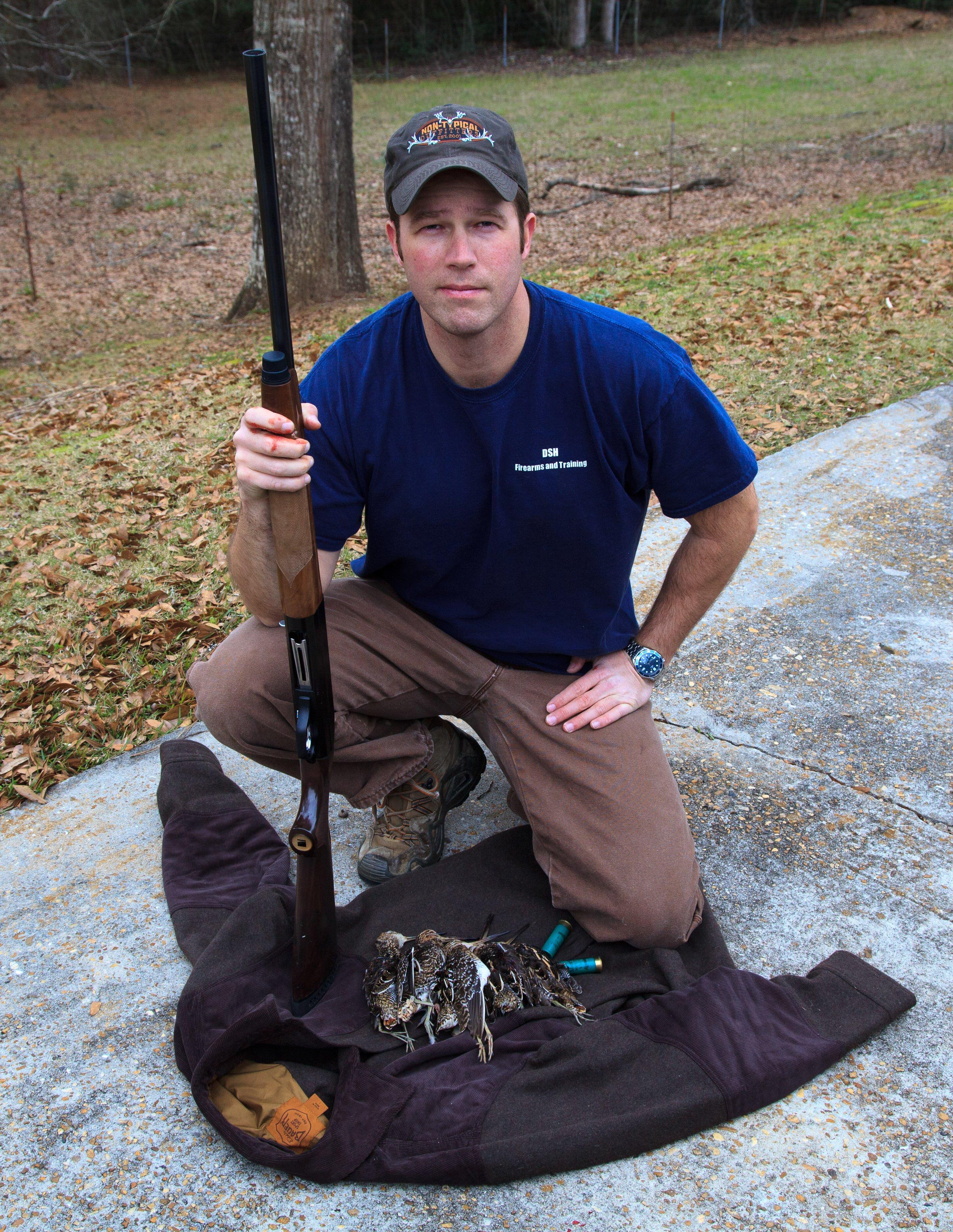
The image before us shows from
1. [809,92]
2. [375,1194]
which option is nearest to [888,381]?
[375,1194]

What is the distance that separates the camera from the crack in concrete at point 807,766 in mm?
2811

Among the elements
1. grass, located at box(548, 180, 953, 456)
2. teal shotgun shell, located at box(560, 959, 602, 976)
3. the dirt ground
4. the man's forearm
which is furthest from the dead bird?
the dirt ground

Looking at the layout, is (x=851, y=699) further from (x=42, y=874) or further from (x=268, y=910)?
(x=42, y=874)

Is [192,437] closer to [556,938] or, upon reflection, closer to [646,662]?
[646,662]

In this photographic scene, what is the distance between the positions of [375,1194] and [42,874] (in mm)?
1351

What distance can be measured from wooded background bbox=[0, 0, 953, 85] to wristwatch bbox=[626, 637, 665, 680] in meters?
28.5

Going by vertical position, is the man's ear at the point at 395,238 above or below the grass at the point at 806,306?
above

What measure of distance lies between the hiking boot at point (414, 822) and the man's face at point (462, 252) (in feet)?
3.69

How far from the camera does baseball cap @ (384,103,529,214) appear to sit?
2334mm

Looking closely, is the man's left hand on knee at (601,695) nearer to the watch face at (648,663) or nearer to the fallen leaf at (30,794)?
the watch face at (648,663)

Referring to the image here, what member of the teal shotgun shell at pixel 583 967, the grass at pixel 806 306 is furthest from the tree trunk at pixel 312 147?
the teal shotgun shell at pixel 583 967

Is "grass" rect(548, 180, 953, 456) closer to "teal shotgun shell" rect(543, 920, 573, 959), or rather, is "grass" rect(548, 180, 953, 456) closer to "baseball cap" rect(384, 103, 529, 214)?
"baseball cap" rect(384, 103, 529, 214)

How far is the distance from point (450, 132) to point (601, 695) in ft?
4.54

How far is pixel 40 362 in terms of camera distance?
374 inches
